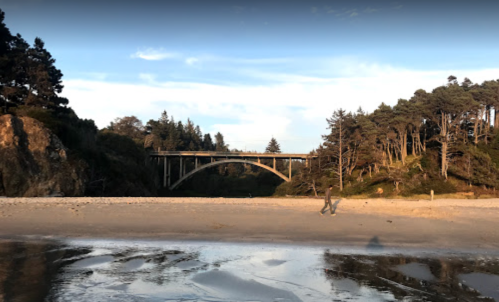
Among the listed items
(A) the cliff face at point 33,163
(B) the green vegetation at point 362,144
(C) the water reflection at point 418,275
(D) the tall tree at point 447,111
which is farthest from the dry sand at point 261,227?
(D) the tall tree at point 447,111

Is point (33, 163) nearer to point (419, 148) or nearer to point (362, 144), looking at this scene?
point (362, 144)

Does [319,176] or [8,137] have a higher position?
[8,137]

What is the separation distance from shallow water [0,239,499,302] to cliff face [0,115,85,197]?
36002 millimetres

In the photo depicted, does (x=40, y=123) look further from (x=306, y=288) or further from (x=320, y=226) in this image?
(x=306, y=288)

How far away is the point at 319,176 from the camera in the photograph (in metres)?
64.9

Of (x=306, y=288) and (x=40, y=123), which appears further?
(x=40, y=123)

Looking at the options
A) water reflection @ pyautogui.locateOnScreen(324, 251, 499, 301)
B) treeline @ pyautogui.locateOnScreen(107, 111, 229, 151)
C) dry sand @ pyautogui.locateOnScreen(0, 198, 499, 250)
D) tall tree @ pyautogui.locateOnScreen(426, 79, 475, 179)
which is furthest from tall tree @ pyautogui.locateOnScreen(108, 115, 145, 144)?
water reflection @ pyautogui.locateOnScreen(324, 251, 499, 301)

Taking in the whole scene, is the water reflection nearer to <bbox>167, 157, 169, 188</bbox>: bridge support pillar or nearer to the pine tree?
<bbox>167, 157, 169, 188</bbox>: bridge support pillar

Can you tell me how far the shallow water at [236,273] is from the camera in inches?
263

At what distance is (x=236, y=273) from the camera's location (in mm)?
8203

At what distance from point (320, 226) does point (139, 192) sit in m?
55.3

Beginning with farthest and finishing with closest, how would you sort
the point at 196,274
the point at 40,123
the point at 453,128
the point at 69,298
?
the point at 453,128 < the point at 40,123 < the point at 196,274 < the point at 69,298

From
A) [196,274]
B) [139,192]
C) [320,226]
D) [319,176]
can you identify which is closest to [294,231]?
[320,226]

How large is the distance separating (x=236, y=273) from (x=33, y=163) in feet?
149
